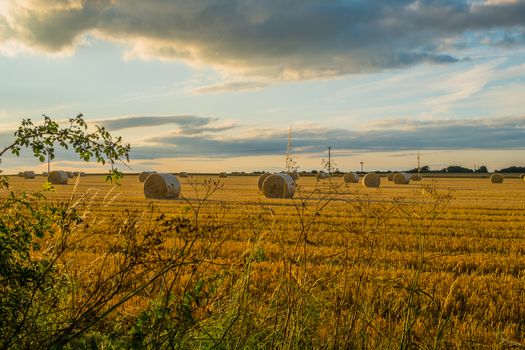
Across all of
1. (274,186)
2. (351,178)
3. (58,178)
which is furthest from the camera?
(351,178)

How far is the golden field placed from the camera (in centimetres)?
427

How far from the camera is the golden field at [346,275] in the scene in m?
4.27

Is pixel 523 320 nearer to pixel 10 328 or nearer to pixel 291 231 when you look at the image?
pixel 10 328

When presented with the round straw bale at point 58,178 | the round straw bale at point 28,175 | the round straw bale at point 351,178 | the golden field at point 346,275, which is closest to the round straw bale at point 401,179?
the round straw bale at point 351,178

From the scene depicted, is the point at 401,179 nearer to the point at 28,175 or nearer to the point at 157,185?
the point at 157,185

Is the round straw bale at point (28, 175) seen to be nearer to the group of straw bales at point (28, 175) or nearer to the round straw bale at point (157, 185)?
the group of straw bales at point (28, 175)

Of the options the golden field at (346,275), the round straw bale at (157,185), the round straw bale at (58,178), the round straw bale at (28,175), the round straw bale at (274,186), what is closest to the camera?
the golden field at (346,275)

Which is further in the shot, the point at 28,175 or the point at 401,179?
the point at 28,175

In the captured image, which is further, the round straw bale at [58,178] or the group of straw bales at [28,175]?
the group of straw bales at [28,175]

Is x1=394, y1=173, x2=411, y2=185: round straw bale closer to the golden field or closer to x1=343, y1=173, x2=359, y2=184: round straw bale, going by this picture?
x1=343, y1=173, x2=359, y2=184: round straw bale

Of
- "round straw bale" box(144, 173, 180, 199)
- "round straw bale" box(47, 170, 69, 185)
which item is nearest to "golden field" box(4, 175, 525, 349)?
"round straw bale" box(144, 173, 180, 199)

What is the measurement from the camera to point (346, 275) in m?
4.96

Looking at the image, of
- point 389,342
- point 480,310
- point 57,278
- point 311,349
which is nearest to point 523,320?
point 480,310

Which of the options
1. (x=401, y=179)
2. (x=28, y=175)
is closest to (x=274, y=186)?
(x=401, y=179)
